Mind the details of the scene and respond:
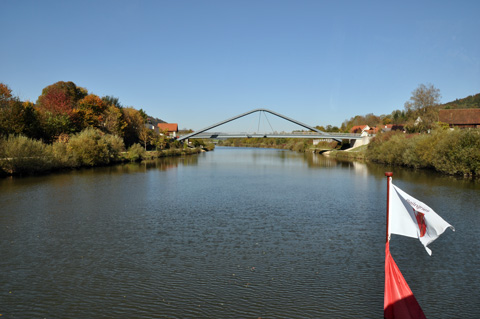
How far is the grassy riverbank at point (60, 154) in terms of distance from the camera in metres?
23.8

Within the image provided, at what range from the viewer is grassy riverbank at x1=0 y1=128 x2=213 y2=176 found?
23.8 m

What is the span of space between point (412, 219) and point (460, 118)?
5206 centimetres

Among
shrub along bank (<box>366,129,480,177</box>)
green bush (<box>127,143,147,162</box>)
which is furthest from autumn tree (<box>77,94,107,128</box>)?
shrub along bank (<box>366,129,480,177</box>)

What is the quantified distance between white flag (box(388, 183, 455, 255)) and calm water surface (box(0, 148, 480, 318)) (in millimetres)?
1658

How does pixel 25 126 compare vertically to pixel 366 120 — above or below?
below

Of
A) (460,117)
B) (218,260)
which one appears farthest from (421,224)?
(460,117)

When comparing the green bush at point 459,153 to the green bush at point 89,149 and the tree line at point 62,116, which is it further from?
the tree line at point 62,116

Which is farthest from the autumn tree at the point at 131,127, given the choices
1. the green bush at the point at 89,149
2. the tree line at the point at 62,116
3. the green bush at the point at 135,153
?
the green bush at the point at 89,149

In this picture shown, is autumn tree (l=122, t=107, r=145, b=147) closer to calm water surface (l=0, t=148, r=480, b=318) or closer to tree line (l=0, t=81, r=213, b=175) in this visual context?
tree line (l=0, t=81, r=213, b=175)

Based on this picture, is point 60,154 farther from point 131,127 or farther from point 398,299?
point 398,299

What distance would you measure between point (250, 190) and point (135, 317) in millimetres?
13901

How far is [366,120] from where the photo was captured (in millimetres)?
115125

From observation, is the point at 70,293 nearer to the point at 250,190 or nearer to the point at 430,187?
the point at 250,190

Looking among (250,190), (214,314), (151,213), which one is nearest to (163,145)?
(250,190)
